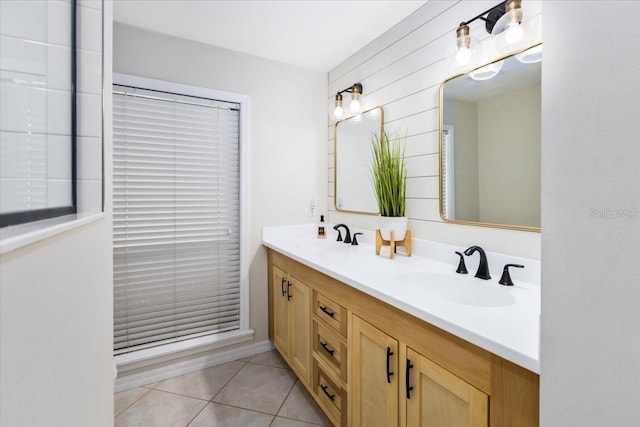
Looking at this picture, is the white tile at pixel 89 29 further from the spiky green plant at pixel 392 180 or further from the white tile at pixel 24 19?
the spiky green plant at pixel 392 180

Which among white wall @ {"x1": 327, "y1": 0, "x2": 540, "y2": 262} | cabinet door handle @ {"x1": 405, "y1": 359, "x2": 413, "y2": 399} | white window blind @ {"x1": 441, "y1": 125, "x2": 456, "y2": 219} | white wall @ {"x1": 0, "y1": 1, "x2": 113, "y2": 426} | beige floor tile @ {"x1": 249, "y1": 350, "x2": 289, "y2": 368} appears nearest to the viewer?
white wall @ {"x1": 0, "y1": 1, "x2": 113, "y2": 426}

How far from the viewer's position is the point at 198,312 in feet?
7.05

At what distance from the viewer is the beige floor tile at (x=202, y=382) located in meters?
1.85

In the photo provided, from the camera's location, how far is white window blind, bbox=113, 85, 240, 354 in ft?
6.27

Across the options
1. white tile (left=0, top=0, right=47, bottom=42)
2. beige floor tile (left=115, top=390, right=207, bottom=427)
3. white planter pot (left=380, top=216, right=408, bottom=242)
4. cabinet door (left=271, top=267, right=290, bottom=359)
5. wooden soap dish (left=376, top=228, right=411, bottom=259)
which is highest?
white tile (left=0, top=0, right=47, bottom=42)

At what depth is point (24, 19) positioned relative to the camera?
48 cm

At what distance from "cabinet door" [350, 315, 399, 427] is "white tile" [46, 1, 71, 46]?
4.19 ft

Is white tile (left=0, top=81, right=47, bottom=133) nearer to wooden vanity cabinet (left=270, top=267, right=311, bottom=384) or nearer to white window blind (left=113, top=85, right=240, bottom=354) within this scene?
wooden vanity cabinet (left=270, top=267, right=311, bottom=384)

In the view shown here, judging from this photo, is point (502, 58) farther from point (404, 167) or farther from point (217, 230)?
point (217, 230)

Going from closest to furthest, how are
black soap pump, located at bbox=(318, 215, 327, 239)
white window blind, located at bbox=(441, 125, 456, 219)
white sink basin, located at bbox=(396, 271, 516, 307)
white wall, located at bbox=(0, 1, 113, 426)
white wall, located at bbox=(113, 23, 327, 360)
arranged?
1. white wall, located at bbox=(0, 1, 113, 426)
2. white sink basin, located at bbox=(396, 271, 516, 307)
3. white window blind, located at bbox=(441, 125, 456, 219)
4. white wall, located at bbox=(113, 23, 327, 360)
5. black soap pump, located at bbox=(318, 215, 327, 239)

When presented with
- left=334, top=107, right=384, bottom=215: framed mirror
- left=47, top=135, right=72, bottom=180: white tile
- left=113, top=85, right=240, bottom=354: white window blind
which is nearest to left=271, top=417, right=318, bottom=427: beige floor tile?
left=113, top=85, right=240, bottom=354: white window blind

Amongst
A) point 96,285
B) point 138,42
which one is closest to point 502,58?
point 96,285

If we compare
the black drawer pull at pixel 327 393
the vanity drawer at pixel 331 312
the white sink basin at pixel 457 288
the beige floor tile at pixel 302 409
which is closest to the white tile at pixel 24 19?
the white sink basin at pixel 457 288

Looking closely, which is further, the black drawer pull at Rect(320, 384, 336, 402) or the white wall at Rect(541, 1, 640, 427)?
the black drawer pull at Rect(320, 384, 336, 402)
